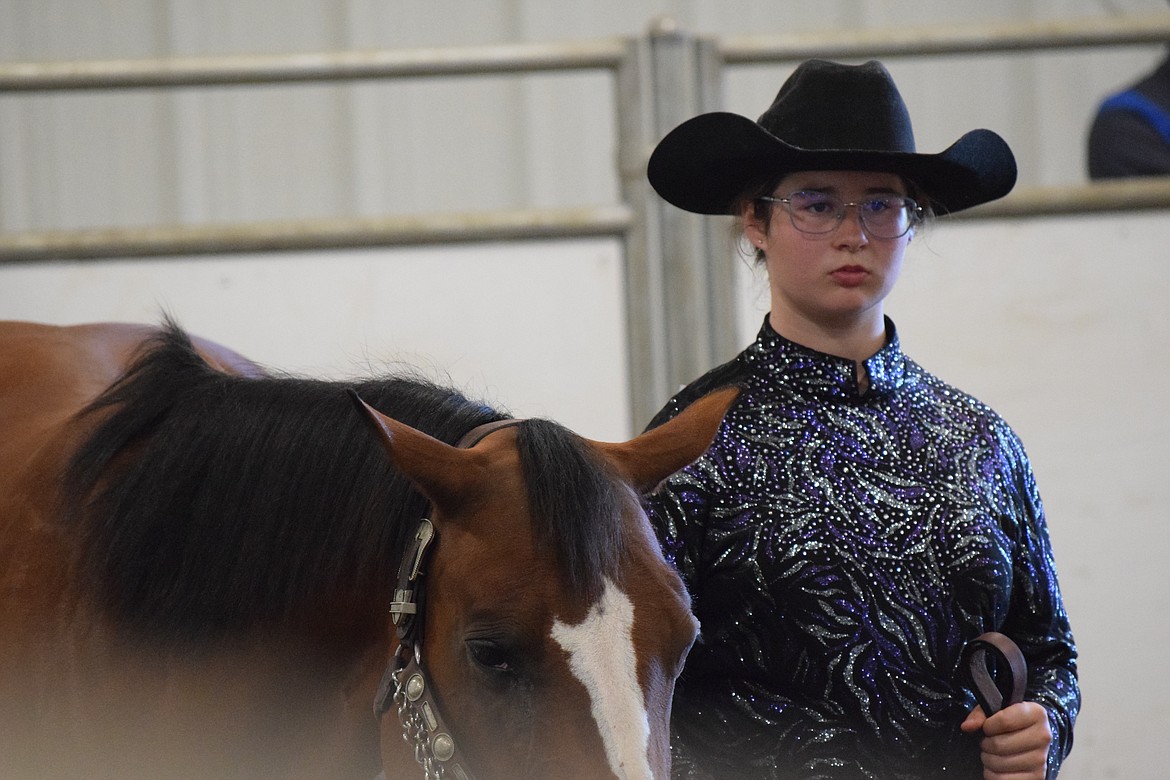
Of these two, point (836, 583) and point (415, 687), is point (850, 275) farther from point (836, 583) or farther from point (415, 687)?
point (415, 687)

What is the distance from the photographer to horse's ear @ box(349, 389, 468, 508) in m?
0.79

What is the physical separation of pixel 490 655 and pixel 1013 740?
0.48 meters

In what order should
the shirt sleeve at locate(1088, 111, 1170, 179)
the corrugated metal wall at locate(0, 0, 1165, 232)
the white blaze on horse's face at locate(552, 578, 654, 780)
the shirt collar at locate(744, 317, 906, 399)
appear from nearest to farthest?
the white blaze on horse's face at locate(552, 578, 654, 780) < the shirt collar at locate(744, 317, 906, 399) < the shirt sleeve at locate(1088, 111, 1170, 179) < the corrugated metal wall at locate(0, 0, 1165, 232)

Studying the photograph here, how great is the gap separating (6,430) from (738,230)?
30.0 inches

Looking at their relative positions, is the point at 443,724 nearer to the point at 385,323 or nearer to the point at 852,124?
the point at 852,124

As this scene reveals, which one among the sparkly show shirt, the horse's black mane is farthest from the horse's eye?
the sparkly show shirt

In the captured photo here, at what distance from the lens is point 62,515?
1.02 m

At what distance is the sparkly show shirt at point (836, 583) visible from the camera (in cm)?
101

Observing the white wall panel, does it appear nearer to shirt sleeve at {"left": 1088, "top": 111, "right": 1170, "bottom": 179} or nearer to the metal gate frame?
the metal gate frame

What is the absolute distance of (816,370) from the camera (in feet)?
3.58


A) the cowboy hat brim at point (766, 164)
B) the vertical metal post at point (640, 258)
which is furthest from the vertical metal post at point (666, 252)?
the cowboy hat brim at point (766, 164)

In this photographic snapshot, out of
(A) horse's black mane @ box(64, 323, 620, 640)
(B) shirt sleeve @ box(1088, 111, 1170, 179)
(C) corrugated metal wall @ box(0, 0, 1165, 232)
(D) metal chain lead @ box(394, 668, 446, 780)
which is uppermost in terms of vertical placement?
(C) corrugated metal wall @ box(0, 0, 1165, 232)

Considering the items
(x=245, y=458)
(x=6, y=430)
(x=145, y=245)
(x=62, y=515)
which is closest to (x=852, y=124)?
(x=245, y=458)

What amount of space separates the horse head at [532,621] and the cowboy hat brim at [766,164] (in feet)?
1.21
